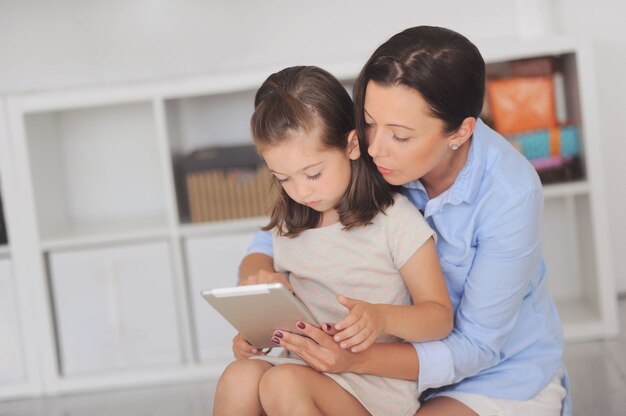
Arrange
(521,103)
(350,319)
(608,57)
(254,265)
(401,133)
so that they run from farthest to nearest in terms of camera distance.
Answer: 1. (608,57)
2. (521,103)
3. (254,265)
4. (401,133)
5. (350,319)

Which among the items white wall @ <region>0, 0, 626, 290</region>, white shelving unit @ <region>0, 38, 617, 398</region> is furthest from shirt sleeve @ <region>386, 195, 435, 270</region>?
white wall @ <region>0, 0, 626, 290</region>

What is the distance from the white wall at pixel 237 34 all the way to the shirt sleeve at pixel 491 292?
1567 millimetres

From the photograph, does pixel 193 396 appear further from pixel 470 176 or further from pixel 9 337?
pixel 470 176

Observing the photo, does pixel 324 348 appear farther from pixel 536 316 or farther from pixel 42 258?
pixel 42 258

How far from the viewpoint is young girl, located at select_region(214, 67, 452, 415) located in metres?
1.56

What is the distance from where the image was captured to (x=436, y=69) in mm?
1541

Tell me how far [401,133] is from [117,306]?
1.58m

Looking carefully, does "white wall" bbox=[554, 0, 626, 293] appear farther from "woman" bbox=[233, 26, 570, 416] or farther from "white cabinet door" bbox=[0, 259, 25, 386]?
"white cabinet door" bbox=[0, 259, 25, 386]

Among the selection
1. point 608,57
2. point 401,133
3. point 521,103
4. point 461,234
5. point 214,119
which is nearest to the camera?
point 401,133

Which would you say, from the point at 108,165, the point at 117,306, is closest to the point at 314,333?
the point at 117,306

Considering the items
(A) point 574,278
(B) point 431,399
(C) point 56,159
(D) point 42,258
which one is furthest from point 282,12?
(B) point 431,399

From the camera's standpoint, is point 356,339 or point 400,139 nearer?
point 356,339

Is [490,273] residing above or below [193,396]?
above

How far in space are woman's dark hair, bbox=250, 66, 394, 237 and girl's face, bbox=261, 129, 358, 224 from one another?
10mm
